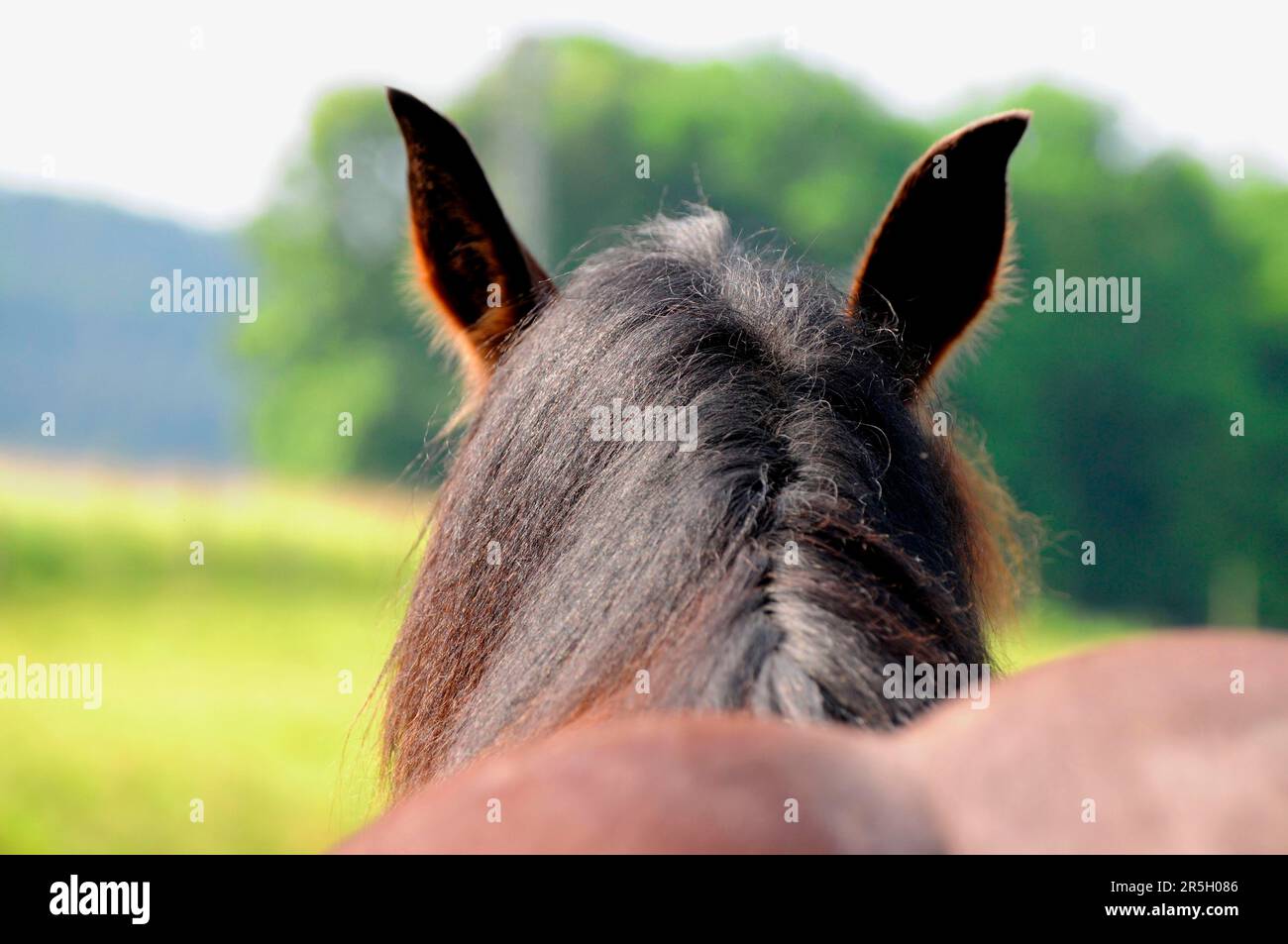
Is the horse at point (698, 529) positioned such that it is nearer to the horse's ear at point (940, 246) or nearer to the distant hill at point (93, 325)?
the horse's ear at point (940, 246)

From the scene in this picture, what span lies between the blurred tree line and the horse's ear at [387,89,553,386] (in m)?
26.3

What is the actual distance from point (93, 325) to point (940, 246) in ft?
79.8

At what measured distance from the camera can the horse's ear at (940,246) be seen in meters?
1.48

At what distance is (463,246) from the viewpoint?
5.49 feet

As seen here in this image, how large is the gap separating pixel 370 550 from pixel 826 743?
1368 centimetres

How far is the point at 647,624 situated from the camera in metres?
0.99

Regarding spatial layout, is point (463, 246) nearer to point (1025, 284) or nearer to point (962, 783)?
point (962, 783)

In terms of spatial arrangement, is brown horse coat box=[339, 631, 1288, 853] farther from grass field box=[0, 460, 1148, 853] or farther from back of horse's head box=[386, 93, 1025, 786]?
grass field box=[0, 460, 1148, 853]

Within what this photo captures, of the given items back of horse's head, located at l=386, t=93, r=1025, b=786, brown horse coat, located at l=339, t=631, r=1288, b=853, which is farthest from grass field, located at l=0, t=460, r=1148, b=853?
brown horse coat, located at l=339, t=631, r=1288, b=853

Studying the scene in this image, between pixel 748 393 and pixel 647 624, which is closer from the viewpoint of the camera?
pixel 647 624

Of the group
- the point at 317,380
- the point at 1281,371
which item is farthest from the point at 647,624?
the point at 1281,371

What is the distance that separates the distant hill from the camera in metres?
21.1

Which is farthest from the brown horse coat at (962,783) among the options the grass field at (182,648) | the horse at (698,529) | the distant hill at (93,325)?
the distant hill at (93,325)
